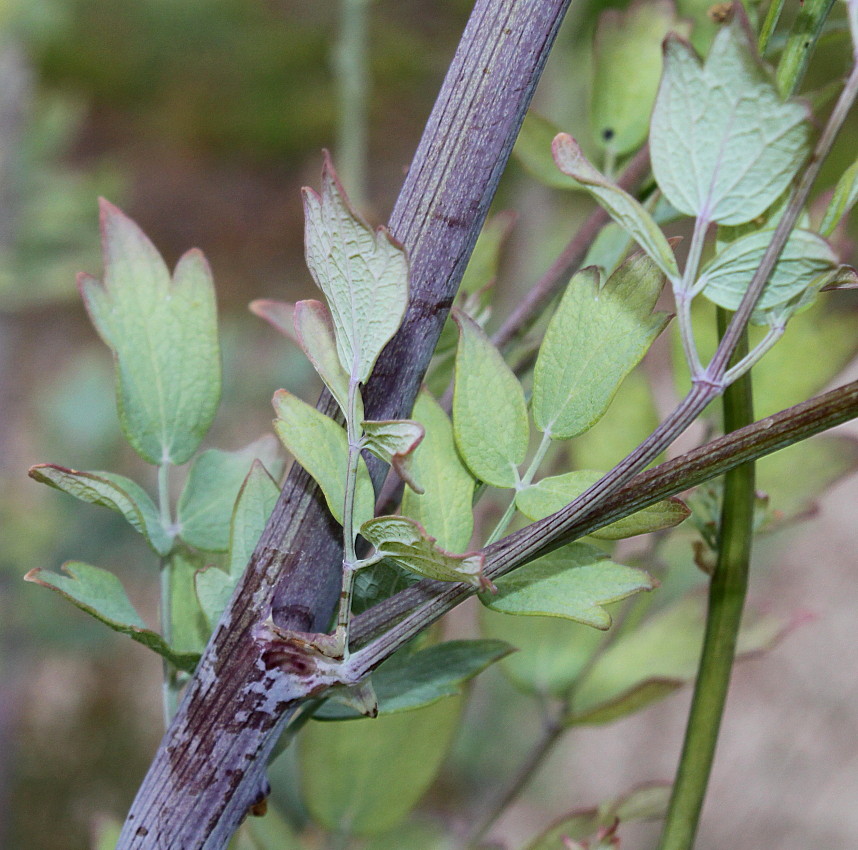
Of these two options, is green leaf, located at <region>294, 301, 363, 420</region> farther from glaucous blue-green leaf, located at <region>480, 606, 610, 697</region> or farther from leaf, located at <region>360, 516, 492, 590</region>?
glaucous blue-green leaf, located at <region>480, 606, 610, 697</region>

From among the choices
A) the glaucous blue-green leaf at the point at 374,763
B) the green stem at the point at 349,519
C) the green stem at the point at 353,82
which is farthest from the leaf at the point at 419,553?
the green stem at the point at 353,82

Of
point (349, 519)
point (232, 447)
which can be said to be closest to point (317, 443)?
point (349, 519)

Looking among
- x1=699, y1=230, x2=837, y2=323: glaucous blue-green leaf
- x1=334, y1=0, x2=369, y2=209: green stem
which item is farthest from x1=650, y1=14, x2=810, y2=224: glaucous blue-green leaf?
x1=334, y1=0, x2=369, y2=209: green stem

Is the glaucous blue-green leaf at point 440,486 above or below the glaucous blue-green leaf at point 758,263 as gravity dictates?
below

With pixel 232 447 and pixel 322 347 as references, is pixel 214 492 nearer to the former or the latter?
pixel 322 347

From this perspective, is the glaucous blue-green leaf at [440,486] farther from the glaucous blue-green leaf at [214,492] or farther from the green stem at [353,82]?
the green stem at [353,82]

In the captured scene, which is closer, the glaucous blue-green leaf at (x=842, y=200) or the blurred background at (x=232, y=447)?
the glaucous blue-green leaf at (x=842, y=200)
